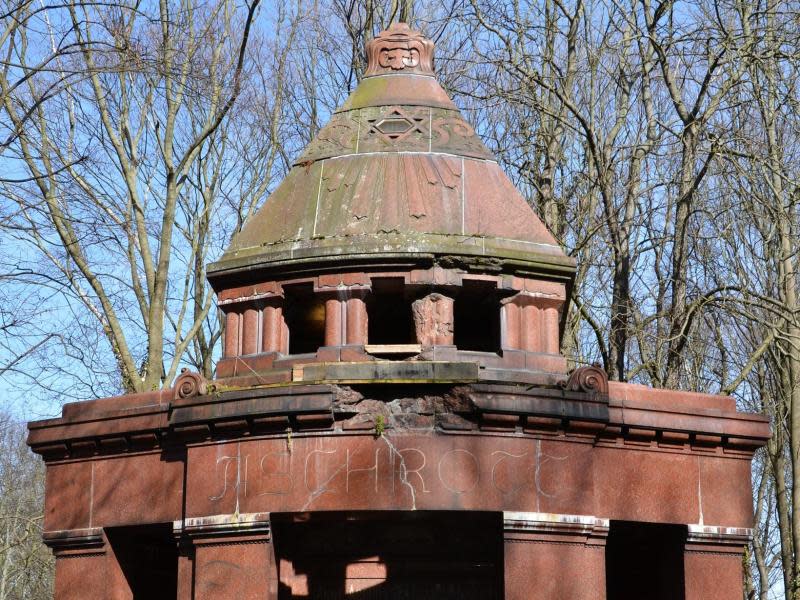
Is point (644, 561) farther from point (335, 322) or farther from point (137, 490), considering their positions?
point (137, 490)

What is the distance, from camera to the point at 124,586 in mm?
12578

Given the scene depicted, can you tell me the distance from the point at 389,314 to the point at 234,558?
2.88 m

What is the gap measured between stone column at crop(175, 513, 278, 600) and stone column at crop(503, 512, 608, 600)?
5.89ft

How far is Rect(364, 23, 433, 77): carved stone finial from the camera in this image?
46.0ft

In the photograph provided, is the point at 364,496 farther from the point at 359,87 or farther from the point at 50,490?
the point at 359,87

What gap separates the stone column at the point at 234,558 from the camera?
11203 mm

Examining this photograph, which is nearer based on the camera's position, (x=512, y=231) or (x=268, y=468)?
(x=268, y=468)

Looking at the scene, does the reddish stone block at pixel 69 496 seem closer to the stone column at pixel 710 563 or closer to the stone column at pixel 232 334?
the stone column at pixel 232 334

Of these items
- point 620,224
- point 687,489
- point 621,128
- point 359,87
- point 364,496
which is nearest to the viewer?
point 364,496

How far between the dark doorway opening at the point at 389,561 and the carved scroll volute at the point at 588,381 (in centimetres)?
160

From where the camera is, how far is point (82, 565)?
1247 cm

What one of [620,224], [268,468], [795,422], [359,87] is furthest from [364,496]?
[795,422]

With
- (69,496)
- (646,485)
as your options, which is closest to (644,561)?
(646,485)

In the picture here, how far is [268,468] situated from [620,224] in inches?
381
